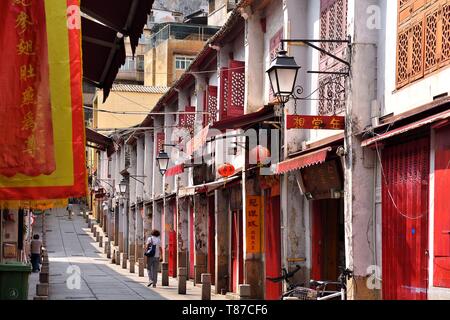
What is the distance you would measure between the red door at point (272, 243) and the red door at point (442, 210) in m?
8.38

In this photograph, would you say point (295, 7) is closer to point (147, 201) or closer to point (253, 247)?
point (253, 247)

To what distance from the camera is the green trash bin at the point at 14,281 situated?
11.6 metres

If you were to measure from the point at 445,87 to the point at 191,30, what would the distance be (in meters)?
46.6

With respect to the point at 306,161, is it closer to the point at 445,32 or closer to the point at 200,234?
the point at 445,32

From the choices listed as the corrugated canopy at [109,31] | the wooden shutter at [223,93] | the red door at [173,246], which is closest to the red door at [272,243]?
the wooden shutter at [223,93]

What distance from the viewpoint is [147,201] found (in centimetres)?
4159

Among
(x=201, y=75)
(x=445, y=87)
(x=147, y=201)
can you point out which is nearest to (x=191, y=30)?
(x=147, y=201)

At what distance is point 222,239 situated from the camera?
25406 mm

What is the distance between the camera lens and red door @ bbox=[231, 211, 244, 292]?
23.5 metres

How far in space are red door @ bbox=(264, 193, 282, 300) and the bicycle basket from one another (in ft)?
18.1

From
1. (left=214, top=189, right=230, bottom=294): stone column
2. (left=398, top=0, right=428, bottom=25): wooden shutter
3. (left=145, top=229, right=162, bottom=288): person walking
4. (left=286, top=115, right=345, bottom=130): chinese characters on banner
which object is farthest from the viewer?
(left=145, top=229, right=162, bottom=288): person walking

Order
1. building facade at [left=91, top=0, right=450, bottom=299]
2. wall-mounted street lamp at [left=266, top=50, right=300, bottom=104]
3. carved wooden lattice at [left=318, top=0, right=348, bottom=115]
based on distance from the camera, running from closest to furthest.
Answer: building facade at [left=91, top=0, right=450, bottom=299] → wall-mounted street lamp at [left=266, top=50, right=300, bottom=104] → carved wooden lattice at [left=318, top=0, right=348, bottom=115]

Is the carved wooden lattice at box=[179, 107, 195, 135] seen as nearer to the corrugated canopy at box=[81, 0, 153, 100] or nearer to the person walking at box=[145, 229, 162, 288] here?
the person walking at box=[145, 229, 162, 288]

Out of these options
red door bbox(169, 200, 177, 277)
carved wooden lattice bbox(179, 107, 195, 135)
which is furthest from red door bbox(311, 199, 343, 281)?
red door bbox(169, 200, 177, 277)
